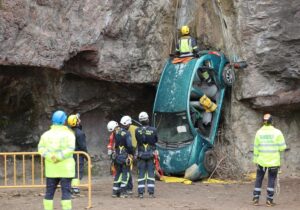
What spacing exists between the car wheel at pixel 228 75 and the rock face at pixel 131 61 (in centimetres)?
27

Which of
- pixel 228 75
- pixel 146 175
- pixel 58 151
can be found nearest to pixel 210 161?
pixel 228 75

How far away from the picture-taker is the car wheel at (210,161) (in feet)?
56.6

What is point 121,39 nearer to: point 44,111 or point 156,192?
point 44,111

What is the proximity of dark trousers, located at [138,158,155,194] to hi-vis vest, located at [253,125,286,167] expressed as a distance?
2.48 metres

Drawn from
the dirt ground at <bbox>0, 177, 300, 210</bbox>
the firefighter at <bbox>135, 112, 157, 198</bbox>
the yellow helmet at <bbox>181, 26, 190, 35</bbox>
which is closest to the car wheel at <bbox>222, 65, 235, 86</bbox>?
the yellow helmet at <bbox>181, 26, 190, 35</bbox>

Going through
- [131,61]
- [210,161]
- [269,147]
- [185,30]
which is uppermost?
[185,30]

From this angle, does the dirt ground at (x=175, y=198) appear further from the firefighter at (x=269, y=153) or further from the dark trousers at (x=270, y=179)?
the firefighter at (x=269, y=153)

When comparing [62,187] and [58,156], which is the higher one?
[58,156]

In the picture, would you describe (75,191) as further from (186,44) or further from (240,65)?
(240,65)

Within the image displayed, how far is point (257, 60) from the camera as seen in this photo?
1780 cm

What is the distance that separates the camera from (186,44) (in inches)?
710

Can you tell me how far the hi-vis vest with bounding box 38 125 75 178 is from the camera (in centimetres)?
1011

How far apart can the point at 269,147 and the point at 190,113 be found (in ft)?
14.8

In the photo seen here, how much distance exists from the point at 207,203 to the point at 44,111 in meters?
6.92
